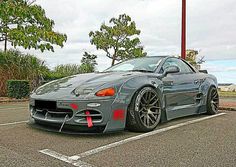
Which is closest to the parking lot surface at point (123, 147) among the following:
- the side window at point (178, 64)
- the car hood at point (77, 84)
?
the car hood at point (77, 84)

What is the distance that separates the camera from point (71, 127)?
376 cm

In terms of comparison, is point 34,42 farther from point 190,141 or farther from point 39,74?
point 190,141

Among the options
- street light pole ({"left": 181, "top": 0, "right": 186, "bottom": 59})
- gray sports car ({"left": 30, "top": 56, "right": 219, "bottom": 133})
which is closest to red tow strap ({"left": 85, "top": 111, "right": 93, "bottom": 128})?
gray sports car ({"left": 30, "top": 56, "right": 219, "bottom": 133})

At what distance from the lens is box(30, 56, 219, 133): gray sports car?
3.72 meters

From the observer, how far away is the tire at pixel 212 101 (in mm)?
5776

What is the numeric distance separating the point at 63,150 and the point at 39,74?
10.4m

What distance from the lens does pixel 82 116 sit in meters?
3.71

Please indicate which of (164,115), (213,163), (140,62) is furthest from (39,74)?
(213,163)

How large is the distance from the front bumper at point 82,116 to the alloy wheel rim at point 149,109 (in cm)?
38

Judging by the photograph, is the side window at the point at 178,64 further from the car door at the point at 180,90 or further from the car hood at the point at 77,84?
the car hood at the point at 77,84

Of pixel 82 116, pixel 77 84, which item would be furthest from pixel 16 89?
pixel 82 116

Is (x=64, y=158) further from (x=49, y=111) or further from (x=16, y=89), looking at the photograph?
(x=16, y=89)

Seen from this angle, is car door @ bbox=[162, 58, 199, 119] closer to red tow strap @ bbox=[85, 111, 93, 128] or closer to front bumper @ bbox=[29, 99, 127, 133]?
front bumper @ bbox=[29, 99, 127, 133]

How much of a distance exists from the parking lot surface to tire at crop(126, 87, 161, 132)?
0.12 metres
